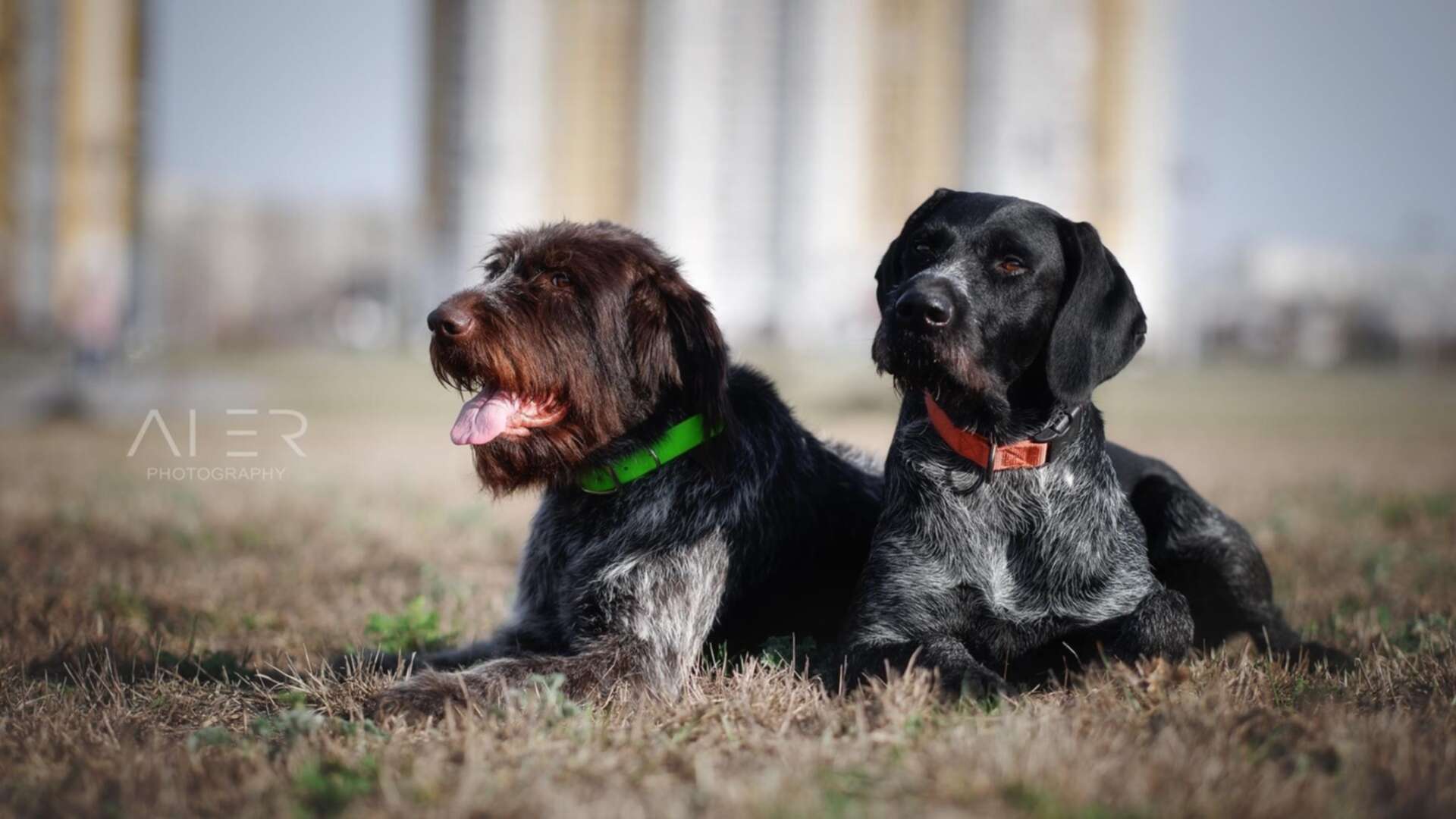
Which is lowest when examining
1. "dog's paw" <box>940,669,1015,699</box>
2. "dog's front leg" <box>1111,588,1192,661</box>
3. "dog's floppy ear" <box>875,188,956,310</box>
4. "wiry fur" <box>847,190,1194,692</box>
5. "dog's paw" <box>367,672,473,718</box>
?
"dog's paw" <box>367,672,473,718</box>

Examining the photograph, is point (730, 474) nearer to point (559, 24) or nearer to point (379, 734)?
point (379, 734)

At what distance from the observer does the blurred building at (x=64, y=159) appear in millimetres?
22656

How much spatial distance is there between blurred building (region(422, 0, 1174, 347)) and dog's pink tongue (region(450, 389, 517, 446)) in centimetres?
4316

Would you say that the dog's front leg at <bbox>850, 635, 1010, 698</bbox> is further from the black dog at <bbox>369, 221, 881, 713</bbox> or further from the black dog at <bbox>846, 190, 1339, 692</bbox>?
the black dog at <bbox>369, 221, 881, 713</bbox>

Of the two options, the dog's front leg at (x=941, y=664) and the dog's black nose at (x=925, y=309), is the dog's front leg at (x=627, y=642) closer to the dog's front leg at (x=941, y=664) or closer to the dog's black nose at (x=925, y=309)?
the dog's front leg at (x=941, y=664)

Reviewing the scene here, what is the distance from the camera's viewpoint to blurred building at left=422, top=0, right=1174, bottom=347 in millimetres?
48938

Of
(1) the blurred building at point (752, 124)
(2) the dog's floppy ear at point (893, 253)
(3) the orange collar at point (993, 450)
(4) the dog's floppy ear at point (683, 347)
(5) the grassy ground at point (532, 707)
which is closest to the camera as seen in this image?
(5) the grassy ground at point (532, 707)

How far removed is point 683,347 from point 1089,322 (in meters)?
1.35

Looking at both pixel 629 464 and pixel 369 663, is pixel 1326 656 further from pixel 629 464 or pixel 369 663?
pixel 369 663

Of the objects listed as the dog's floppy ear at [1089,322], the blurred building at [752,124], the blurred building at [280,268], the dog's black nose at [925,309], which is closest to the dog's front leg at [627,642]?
the dog's black nose at [925,309]

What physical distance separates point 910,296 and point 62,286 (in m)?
28.2

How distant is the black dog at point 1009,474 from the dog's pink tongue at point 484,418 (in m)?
1.28

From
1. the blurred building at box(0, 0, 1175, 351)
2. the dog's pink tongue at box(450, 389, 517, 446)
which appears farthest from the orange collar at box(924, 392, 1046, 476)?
the blurred building at box(0, 0, 1175, 351)

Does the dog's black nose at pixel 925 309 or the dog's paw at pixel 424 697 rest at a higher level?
the dog's black nose at pixel 925 309
